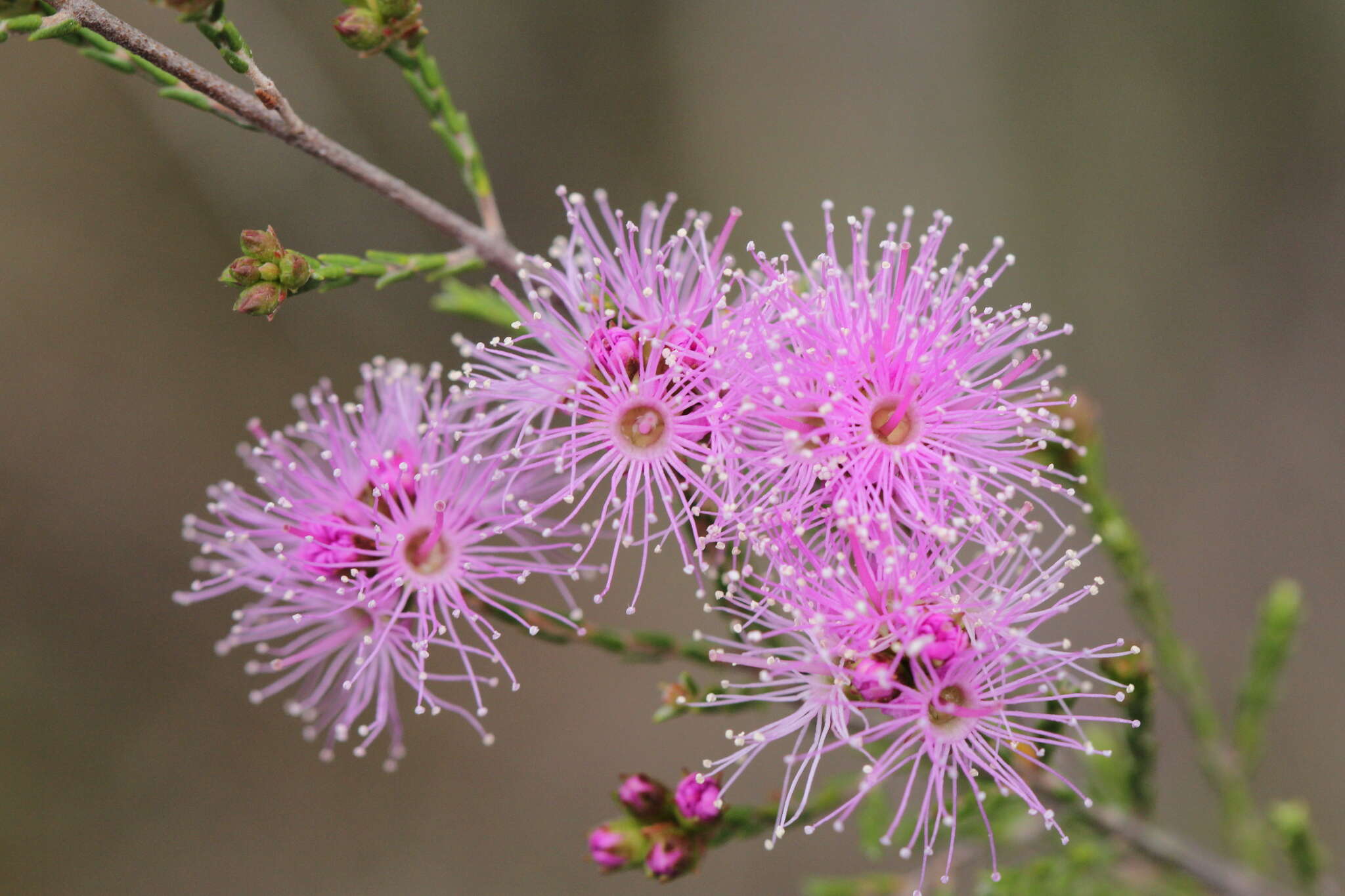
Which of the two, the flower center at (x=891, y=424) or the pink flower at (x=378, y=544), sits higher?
the flower center at (x=891, y=424)

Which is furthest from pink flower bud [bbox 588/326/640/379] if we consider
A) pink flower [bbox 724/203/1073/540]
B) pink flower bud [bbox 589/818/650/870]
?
pink flower bud [bbox 589/818/650/870]

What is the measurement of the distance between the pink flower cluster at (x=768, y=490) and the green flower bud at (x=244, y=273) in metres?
Answer: 0.37

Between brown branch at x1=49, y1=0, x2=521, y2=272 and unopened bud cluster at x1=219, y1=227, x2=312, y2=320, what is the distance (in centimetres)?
26

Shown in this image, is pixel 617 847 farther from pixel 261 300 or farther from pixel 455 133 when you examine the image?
pixel 455 133

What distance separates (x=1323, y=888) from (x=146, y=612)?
6.05 m

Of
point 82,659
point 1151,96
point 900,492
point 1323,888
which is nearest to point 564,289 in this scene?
point 900,492

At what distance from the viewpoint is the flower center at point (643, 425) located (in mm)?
2037

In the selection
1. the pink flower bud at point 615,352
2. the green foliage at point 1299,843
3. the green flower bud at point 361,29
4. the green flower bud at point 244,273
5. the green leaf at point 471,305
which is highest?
the green flower bud at point 361,29

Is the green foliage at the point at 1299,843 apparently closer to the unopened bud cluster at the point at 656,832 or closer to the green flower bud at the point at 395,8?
the unopened bud cluster at the point at 656,832

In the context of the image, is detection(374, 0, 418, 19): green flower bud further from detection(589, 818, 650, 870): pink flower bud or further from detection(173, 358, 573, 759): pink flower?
detection(589, 818, 650, 870): pink flower bud

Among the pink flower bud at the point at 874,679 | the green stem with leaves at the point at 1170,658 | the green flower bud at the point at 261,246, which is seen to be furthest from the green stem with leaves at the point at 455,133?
the green stem with leaves at the point at 1170,658

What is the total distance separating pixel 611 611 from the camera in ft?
20.0

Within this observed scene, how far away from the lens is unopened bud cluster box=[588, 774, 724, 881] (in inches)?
83.7

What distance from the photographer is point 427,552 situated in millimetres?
2182
